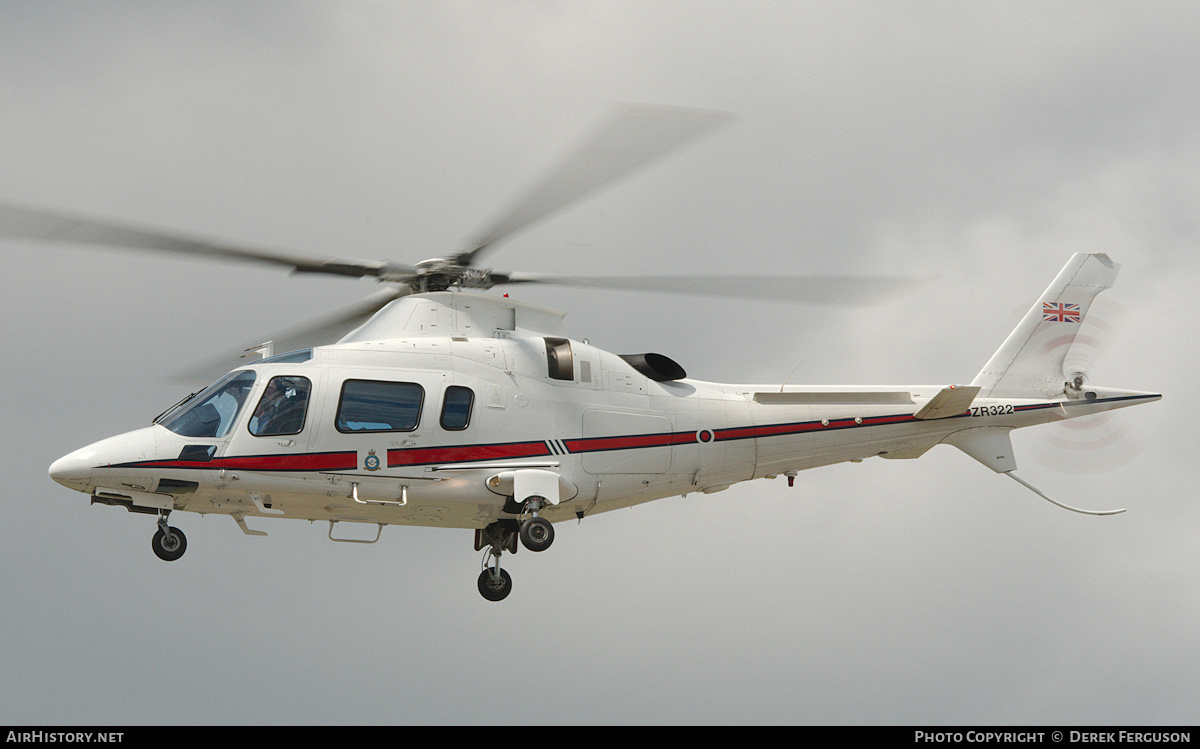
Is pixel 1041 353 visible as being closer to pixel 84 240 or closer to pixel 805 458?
pixel 805 458

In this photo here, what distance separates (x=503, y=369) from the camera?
16906 millimetres

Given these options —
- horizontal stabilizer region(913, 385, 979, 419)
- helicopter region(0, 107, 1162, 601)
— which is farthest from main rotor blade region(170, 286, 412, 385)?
horizontal stabilizer region(913, 385, 979, 419)

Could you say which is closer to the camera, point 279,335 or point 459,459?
point 459,459

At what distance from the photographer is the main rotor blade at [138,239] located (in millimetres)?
13367

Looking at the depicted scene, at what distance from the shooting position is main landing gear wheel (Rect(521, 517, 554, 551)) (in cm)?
1612

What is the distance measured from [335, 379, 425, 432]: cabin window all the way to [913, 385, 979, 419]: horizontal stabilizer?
761 centimetres

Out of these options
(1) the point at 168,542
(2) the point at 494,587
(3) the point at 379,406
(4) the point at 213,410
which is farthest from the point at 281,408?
(2) the point at 494,587

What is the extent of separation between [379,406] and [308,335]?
2538 mm

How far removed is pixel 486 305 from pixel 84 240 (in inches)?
217

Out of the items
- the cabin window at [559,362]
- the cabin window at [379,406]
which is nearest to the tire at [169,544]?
the cabin window at [379,406]

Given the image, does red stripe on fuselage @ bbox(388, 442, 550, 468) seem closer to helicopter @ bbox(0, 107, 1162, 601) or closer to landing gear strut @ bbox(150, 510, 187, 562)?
helicopter @ bbox(0, 107, 1162, 601)

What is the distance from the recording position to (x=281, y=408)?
16.1m

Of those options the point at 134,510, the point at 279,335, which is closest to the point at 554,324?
the point at 279,335

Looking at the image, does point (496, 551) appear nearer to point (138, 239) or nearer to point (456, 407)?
point (456, 407)
